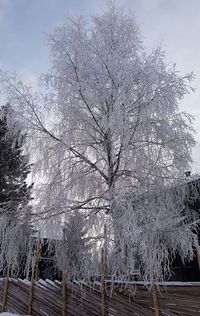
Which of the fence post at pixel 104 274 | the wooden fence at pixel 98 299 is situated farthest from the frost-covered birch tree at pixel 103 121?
the wooden fence at pixel 98 299

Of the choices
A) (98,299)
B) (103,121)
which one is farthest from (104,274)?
(103,121)

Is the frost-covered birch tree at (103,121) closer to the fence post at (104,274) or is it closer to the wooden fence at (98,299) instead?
the fence post at (104,274)

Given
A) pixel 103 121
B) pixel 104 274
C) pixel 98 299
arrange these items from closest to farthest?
pixel 104 274 → pixel 98 299 → pixel 103 121

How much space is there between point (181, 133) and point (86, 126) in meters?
2.06

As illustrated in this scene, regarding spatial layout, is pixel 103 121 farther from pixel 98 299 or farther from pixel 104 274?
pixel 98 299

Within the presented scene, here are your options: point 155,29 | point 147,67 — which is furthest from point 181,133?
point 155,29

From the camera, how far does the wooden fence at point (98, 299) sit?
4.89 meters

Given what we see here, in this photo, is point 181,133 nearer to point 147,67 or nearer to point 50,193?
point 147,67

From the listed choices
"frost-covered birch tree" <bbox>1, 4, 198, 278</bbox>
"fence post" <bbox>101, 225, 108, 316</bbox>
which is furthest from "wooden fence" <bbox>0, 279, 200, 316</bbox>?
"frost-covered birch tree" <bbox>1, 4, 198, 278</bbox>

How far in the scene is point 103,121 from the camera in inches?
261

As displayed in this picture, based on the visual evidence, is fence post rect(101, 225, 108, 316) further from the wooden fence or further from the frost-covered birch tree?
the frost-covered birch tree

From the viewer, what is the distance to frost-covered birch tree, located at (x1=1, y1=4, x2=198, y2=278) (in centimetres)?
648

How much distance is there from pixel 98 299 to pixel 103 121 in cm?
350

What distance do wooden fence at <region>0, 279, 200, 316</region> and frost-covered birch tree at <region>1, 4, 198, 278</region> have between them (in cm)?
129
